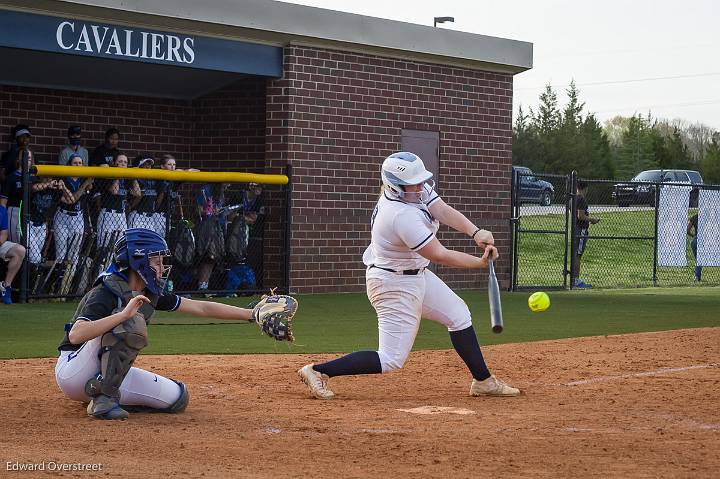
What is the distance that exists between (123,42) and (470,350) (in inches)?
402

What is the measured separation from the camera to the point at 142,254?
6902mm

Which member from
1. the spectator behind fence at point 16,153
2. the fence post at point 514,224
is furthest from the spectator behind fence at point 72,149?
the fence post at point 514,224

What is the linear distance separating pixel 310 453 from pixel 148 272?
1.53m

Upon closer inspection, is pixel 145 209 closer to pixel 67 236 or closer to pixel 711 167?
pixel 67 236

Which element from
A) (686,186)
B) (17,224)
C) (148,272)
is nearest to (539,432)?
(148,272)

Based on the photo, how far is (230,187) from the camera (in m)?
19.1

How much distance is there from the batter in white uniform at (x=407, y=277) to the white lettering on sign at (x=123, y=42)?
943 cm

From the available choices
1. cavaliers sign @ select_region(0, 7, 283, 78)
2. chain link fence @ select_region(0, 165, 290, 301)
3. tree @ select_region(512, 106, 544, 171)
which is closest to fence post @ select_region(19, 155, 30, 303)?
chain link fence @ select_region(0, 165, 290, 301)

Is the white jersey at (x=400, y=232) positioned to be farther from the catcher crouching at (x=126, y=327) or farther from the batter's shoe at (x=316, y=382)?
the catcher crouching at (x=126, y=327)

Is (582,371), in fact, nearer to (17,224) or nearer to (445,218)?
(445,218)

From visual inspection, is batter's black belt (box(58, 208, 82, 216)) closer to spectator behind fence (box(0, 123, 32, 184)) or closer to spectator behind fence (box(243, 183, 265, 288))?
spectator behind fence (box(0, 123, 32, 184))

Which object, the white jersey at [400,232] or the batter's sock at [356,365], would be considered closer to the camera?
the white jersey at [400,232]

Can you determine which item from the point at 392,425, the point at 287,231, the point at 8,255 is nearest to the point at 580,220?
the point at 287,231

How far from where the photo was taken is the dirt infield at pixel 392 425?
19.3ft
